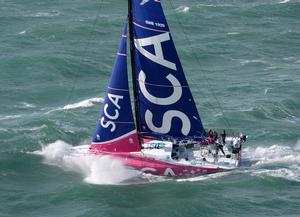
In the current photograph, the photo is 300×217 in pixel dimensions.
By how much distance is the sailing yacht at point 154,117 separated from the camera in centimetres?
5753

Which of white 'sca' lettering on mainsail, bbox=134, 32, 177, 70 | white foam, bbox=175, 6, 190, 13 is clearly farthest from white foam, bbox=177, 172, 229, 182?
white foam, bbox=175, 6, 190, 13

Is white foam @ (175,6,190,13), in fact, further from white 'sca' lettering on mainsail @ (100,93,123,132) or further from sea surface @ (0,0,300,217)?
white 'sca' lettering on mainsail @ (100,93,123,132)

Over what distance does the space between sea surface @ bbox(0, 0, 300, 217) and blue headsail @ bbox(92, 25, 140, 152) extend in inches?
59.7

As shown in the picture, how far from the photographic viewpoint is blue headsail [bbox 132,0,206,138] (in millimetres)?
57000

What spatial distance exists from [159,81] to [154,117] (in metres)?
2.73

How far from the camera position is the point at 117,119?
59281 mm

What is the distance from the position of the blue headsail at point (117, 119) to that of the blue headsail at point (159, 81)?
3.47 ft

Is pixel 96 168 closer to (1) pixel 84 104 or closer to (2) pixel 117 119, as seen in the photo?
(2) pixel 117 119

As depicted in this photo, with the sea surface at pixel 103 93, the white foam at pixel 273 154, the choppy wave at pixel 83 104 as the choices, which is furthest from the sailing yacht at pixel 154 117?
the choppy wave at pixel 83 104

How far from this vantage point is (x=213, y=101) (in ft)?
248

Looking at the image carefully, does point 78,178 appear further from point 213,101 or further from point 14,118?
point 213,101

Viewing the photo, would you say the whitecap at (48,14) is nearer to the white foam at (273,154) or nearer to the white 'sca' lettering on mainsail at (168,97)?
the white foam at (273,154)

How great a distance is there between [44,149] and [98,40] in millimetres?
32296

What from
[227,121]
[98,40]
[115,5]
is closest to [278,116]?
[227,121]
